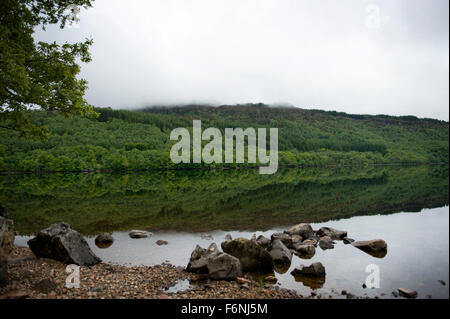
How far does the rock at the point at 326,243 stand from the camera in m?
20.6

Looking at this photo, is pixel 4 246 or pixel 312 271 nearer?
pixel 4 246

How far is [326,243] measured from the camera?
21.0 meters

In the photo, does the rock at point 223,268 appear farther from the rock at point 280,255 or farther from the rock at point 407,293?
the rock at point 407,293

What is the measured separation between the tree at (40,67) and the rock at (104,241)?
842 centimetres

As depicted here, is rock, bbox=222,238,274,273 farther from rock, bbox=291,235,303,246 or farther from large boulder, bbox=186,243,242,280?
rock, bbox=291,235,303,246

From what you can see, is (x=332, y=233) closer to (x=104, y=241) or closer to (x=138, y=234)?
(x=138, y=234)

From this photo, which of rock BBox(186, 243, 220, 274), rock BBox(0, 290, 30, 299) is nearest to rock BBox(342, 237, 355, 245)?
rock BBox(186, 243, 220, 274)

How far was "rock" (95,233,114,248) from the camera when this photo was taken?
810 inches

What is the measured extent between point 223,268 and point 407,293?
8.16 m

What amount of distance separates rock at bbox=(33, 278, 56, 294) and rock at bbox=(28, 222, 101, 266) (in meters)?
3.63

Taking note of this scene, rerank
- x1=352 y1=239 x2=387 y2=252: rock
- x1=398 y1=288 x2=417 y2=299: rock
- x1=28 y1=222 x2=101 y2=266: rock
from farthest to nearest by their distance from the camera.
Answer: x1=352 y1=239 x2=387 y2=252: rock
x1=28 y1=222 x2=101 y2=266: rock
x1=398 y1=288 x2=417 y2=299: rock

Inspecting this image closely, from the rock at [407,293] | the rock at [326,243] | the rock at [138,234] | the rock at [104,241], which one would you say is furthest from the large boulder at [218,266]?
the rock at [138,234]

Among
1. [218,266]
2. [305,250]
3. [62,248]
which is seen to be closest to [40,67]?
[62,248]
